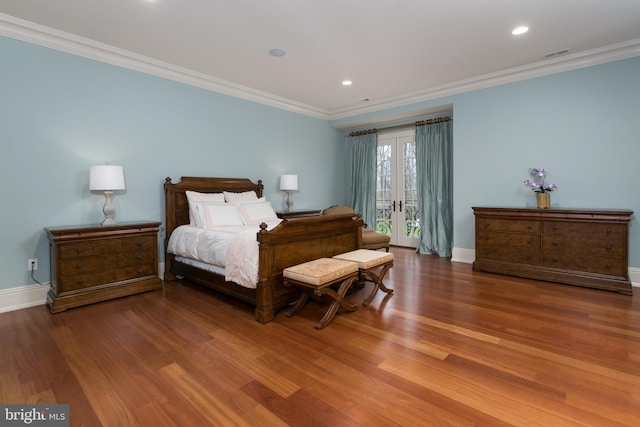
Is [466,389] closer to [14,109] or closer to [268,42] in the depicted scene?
[268,42]

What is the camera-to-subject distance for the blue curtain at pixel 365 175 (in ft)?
21.5

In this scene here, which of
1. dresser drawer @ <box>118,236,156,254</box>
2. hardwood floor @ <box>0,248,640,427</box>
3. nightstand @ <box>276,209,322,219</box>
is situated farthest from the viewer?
nightstand @ <box>276,209,322,219</box>

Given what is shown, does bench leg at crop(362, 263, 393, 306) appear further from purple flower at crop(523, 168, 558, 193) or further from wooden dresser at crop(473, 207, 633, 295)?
purple flower at crop(523, 168, 558, 193)

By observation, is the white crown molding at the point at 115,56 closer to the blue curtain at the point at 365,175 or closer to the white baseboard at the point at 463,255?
the blue curtain at the point at 365,175

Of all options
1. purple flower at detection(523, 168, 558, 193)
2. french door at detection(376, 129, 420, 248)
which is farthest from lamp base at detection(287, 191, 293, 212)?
purple flower at detection(523, 168, 558, 193)

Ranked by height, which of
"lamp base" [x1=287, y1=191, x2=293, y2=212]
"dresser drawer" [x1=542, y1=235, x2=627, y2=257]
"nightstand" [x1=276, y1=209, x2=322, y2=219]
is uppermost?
"lamp base" [x1=287, y1=191, x2=293, y2=212]

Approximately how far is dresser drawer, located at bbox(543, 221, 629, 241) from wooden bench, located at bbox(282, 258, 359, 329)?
2.61m

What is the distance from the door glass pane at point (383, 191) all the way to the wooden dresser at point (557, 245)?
7.36 ft

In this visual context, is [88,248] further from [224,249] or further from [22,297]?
[224,249]

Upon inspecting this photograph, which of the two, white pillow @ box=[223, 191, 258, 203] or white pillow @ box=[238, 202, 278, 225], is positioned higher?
white pillow @ box=[223, 191, 258, 203]

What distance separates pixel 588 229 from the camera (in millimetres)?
3623

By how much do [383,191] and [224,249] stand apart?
413 cm

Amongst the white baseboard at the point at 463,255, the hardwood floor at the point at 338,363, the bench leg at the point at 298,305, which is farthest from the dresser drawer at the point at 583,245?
the bench leg at the point at 298,305

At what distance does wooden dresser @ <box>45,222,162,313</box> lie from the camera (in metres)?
3.02
